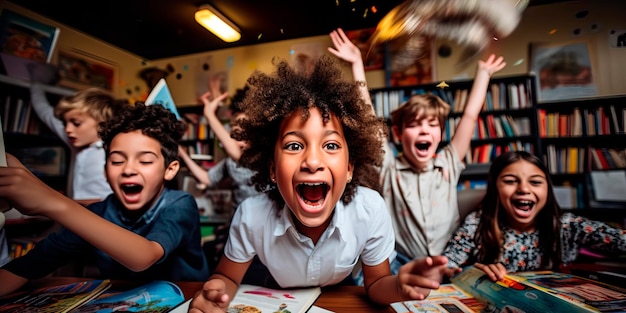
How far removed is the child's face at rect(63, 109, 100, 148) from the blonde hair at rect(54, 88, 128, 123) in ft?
0.03

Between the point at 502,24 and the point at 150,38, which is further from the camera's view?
the point at 150,38

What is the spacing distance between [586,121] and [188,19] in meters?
0.74

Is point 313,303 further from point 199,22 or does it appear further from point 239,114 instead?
point 239,114

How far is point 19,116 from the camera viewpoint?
0.65 m

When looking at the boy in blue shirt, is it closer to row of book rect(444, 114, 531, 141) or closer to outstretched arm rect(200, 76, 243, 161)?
outstretched arm rect(200, 76, 243, 161)

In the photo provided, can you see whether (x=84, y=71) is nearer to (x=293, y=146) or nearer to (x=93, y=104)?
(x=93, y=104)

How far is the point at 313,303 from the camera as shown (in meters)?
0.48

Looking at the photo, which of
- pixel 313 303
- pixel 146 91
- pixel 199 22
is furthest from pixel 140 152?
pixel 313 303

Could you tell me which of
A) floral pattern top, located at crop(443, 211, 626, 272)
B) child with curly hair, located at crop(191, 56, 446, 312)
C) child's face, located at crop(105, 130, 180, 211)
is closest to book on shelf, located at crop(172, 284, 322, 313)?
child with curly hair, located at crop(191, 56, 446, 312)

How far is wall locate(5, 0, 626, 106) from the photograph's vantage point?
1.34ft

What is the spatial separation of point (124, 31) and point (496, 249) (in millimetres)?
967

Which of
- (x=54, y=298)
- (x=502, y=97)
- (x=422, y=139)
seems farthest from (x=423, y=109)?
(x=54, y=298)

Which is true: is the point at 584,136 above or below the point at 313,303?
above

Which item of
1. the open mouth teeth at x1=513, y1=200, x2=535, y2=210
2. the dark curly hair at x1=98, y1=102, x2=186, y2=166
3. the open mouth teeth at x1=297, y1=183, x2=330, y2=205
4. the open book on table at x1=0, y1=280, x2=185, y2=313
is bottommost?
the open book on table at x1=0, y1=280, x2=185, y2=313
